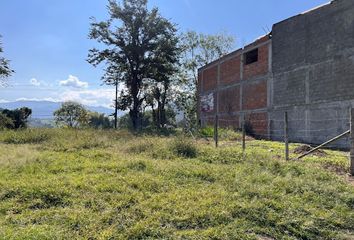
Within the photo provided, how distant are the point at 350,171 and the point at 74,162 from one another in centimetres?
685

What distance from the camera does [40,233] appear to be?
14.3ft

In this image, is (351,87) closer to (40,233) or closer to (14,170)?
(14,170)

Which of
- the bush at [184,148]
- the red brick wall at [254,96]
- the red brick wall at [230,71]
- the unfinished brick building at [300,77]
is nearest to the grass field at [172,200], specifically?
the bush at [184,148]

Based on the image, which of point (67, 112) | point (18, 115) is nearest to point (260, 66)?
point (18, 115)

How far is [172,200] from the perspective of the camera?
5852 millimetres

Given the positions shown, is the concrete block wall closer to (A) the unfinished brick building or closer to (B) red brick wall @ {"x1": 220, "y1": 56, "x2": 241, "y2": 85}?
(A) the unfinished brick building

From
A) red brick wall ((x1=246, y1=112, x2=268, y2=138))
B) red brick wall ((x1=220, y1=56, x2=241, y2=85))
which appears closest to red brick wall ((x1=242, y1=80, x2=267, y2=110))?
red brick wall ((x1=246, y1=112, x2=268, y2=138))

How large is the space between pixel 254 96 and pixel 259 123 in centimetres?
198

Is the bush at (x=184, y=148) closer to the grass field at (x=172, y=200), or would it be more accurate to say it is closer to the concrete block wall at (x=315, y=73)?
the grass field at (x=172, y=200)

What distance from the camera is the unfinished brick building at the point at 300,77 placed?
1784 centimetres

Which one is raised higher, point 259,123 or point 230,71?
point 230,71

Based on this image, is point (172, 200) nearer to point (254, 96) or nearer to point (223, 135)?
point (223, 135)

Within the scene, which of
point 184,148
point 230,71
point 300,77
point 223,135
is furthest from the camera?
point 230,71

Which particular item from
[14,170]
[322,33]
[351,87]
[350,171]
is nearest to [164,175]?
[14,170]
